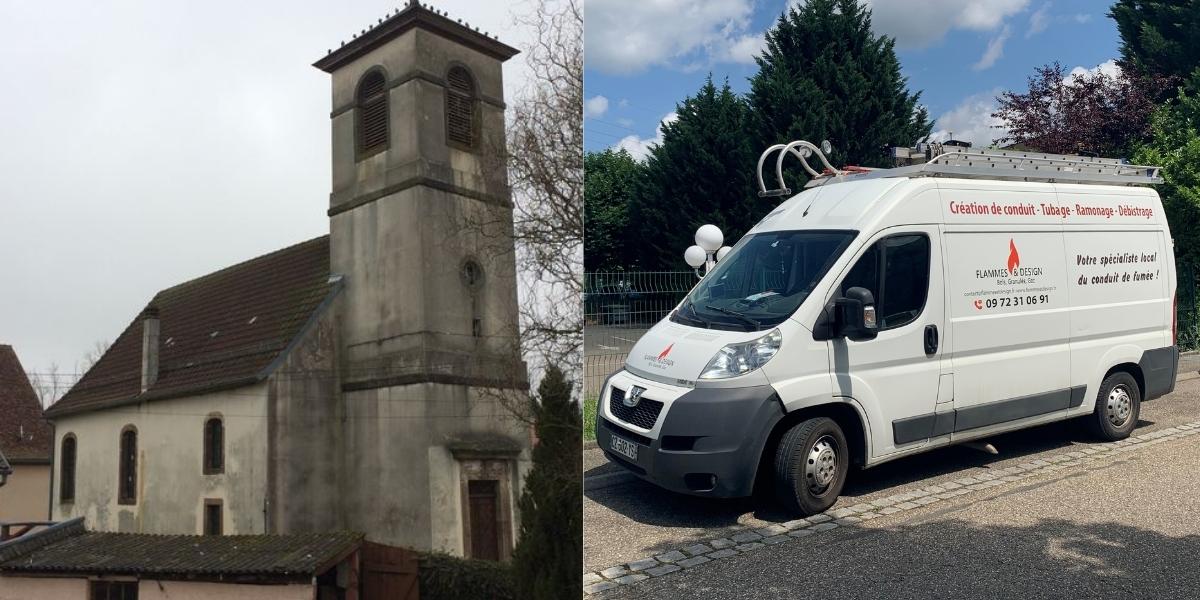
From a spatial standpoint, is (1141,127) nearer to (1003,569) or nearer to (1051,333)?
(1051,333)

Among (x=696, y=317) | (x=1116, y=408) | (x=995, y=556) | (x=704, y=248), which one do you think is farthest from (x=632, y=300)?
(x=704, y=248)

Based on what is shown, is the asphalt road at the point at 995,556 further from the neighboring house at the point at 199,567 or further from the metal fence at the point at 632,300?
the neighboring house at the point at 199,567

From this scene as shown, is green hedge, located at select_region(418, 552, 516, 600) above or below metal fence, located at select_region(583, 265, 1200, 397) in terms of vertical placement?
below

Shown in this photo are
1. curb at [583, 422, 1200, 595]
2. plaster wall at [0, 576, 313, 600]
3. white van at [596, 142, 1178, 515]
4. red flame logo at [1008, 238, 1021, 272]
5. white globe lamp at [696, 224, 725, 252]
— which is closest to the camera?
plaster wall at [0, 576, 313, 600]

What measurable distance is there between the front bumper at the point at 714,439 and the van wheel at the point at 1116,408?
304 cm

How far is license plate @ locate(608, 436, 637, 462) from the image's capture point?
472cm

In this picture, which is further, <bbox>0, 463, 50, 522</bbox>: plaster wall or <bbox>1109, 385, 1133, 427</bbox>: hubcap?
<bbox>1109, 385, 1133, 427</bbox>: hubcap

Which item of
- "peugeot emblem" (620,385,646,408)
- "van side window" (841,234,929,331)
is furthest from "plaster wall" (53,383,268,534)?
"van side window" (841,234,929,331)

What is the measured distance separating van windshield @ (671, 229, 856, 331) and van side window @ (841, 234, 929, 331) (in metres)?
0.17

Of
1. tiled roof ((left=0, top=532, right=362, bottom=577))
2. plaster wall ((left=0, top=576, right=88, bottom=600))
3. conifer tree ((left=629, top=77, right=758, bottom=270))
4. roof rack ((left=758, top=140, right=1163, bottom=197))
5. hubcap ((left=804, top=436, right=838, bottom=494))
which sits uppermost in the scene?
conifer tree ((left=629, top=77, right=758, bottom=270))

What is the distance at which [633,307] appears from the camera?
6199mm

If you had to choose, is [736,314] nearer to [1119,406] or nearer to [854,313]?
[854,313]

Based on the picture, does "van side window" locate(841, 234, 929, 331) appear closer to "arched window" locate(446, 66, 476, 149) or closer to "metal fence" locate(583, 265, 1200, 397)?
"metal fence" locate(583, 265, 1200, 397)

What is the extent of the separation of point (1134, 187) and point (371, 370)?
6.64 metres
